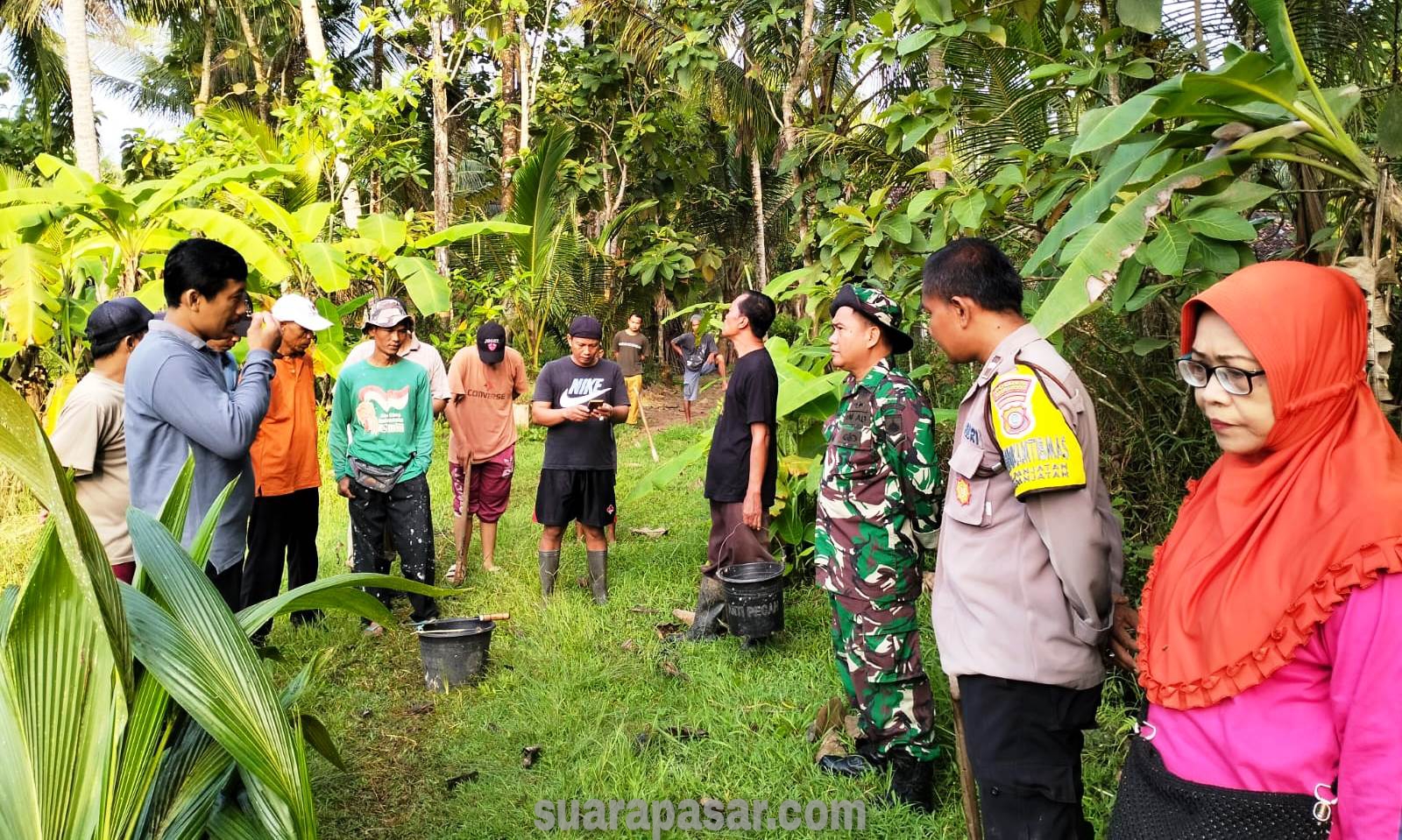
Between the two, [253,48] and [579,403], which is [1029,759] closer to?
[579,403]

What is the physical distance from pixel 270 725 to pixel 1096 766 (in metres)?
2.70

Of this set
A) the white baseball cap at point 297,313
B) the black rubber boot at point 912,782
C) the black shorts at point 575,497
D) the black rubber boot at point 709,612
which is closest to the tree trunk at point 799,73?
the black shorts at point 575,497

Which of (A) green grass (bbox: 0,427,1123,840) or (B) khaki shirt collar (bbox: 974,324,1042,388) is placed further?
(A) green grass (bbox: 0,427,1123,840)

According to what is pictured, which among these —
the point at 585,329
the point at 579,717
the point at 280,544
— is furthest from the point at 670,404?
the point at 579,717

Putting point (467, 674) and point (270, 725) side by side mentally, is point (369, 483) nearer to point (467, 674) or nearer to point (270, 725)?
point (467, 674)

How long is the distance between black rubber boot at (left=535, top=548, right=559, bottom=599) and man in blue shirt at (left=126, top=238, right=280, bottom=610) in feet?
7.76

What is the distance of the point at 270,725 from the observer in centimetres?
200

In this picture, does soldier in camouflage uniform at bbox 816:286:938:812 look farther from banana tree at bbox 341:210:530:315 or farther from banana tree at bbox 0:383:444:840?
banana tree at bbox 341:210:530:315

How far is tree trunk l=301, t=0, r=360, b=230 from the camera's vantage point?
27.3ft

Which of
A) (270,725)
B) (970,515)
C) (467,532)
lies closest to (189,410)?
(270,725)

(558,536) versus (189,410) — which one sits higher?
(189,410)

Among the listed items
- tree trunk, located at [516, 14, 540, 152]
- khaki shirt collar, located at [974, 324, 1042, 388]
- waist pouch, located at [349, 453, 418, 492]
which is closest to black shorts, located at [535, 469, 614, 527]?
waist pouch, located at [349, 453, 418, 492]

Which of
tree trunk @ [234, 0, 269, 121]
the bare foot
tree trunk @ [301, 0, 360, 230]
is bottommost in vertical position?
the bare foot

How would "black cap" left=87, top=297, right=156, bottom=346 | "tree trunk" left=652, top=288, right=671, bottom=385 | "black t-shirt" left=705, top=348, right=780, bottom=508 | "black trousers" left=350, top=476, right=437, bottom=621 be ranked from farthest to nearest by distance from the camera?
"tree trunk" left=652, top=288, right=671, bottom=385 < "black trousers" left=350, top=476, right=437, bottom=621 < "black t-shirt" left=705, top=348, right=780, bottom=508 < "black cap" left=87, top=297, right=156, bottom=346
